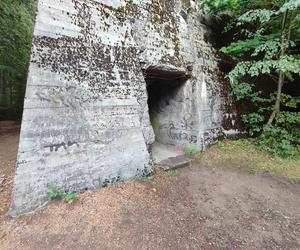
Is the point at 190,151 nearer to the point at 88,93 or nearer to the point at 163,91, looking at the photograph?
the point at 163,91

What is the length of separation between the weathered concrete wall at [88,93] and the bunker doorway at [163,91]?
0.35 metres

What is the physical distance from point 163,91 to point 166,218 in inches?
152

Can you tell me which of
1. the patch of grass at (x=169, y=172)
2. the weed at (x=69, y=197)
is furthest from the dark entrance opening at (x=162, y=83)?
the weed at (x=69, y=197)

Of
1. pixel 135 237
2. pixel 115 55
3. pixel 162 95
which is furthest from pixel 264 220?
pixel 162 95

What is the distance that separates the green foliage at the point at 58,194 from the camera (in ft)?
9.78

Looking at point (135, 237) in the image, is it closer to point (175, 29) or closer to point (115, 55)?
point (115, 55)

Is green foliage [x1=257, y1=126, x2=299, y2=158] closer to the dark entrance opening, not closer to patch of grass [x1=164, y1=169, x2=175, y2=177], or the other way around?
the dark entrance opening

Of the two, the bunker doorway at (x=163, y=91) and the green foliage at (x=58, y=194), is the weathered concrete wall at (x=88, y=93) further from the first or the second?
the bunker doorway at (x=163, y=91)

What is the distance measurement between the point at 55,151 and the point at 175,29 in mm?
3841

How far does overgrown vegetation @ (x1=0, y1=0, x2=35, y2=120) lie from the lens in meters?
7.74

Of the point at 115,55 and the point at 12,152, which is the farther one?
the point at 12,152

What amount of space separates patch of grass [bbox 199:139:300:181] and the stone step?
0.48m

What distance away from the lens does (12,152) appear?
5848mm

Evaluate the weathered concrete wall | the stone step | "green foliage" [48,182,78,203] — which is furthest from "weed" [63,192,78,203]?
the stone step
